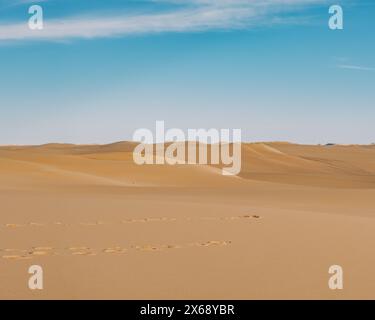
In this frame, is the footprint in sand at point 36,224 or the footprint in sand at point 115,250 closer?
the footprint in sand at point 115,250

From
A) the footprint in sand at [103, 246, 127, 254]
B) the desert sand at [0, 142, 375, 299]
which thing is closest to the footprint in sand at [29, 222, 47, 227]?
the desert sand at [0, 142, 375, 299]

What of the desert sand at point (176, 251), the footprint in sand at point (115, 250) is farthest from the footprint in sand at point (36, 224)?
the footprint in sand at point (115, 250)

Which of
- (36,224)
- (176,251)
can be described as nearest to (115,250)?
(176,251)

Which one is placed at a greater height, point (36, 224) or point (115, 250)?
point (36, 224)

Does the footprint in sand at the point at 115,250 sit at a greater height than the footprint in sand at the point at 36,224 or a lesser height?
lesser

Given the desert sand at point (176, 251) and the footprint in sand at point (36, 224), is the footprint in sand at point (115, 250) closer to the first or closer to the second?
the desert sand at point (176, 251)

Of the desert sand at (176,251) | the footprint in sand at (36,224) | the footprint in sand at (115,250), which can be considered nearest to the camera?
the desert sand at (176,251)

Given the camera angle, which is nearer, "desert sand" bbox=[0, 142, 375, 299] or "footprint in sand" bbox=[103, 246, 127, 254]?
"desert sand" bbox=[0, 142, 375, 299]

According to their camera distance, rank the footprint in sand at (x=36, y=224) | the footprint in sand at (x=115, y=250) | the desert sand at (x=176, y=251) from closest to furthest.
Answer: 1. the desert sand at (x=176, y=251)
2. the footprint in sand at (x=115, y=250)
3. the footprint in sand at (x=36, y=224)

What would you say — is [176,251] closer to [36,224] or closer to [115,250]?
[115,250]

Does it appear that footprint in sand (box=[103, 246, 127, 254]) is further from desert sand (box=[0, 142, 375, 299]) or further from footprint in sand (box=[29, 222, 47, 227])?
footprint in sand (box=[29, 222, 47, 227])

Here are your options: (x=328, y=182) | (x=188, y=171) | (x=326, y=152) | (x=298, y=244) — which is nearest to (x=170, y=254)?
(x=298, y=244)
